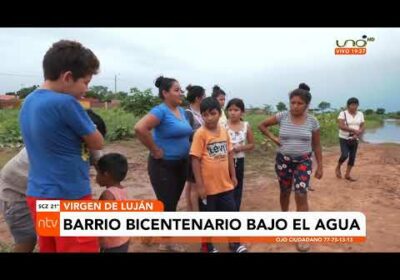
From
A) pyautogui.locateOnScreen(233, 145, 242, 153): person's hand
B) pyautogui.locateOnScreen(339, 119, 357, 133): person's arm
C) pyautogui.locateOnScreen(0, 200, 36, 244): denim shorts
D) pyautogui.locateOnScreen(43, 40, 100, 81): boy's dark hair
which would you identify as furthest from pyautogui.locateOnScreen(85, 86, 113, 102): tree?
pyautogui.locateOnScreen(339, 119, 357, 133): person's arm

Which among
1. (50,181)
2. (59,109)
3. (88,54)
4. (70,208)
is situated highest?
(88,54)

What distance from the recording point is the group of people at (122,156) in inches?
59.9

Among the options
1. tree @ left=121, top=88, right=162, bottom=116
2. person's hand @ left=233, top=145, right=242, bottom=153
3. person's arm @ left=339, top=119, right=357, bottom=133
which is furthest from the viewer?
tree @ left=121, top=88, right=162, bottom=116

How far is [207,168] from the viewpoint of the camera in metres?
2.40

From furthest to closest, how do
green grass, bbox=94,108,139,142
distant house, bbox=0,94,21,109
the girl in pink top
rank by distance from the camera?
1. green grass, bbox=94,108,139,142
2. distant house, bbox=0,94,21,109
3. the girl in pink top

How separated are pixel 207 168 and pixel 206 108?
388 millimetres

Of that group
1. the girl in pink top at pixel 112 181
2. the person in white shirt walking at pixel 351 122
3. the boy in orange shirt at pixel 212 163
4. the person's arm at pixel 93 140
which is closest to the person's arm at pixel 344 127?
the person in white shirt walking at pixel 351 122

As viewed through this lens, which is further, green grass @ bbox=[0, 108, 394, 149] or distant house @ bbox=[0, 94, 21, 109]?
green grass @ bbox=[0, 108, 394, 149]

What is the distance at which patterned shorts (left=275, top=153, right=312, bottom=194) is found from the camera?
2.69 m

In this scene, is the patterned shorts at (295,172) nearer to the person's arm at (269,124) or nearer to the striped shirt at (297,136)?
the striped shirt at (297,136)

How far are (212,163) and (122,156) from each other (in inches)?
25.9

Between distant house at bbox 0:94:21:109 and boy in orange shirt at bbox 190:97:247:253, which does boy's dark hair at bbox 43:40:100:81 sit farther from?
distant house at bbox 0:94:21:109
